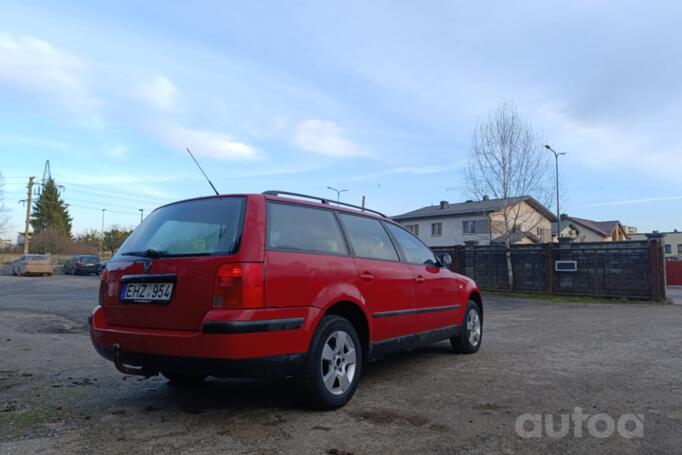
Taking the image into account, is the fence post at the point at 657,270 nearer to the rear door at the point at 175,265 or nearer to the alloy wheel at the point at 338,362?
the alloy wheel at the point at 338,362

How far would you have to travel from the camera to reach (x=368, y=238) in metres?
5.38

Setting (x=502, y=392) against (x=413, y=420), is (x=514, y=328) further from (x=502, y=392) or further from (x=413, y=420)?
(x=413, y=420)

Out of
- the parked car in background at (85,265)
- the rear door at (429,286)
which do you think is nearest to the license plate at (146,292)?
the rear door at (429,286)

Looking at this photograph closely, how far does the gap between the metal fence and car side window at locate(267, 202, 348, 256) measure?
1575 cm

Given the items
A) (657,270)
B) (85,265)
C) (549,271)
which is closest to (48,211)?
(85,265)

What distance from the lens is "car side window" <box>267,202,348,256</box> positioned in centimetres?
417

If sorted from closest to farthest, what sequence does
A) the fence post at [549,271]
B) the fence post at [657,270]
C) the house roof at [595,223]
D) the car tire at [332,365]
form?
the car tire at [332,365] < the fence post at [657,270] < the fence post at [549,271] < the house roof at [595,223]

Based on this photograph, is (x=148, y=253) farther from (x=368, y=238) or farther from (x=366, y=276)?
(x=368, y=238)

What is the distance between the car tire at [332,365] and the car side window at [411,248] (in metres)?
1.57

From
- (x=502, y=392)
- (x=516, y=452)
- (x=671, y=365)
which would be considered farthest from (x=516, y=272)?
(x=516, y=452)

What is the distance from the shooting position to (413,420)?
402 centimetres

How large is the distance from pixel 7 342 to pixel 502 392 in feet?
23.8

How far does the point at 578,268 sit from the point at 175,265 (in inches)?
→ 702

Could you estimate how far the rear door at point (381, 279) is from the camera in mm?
4898
